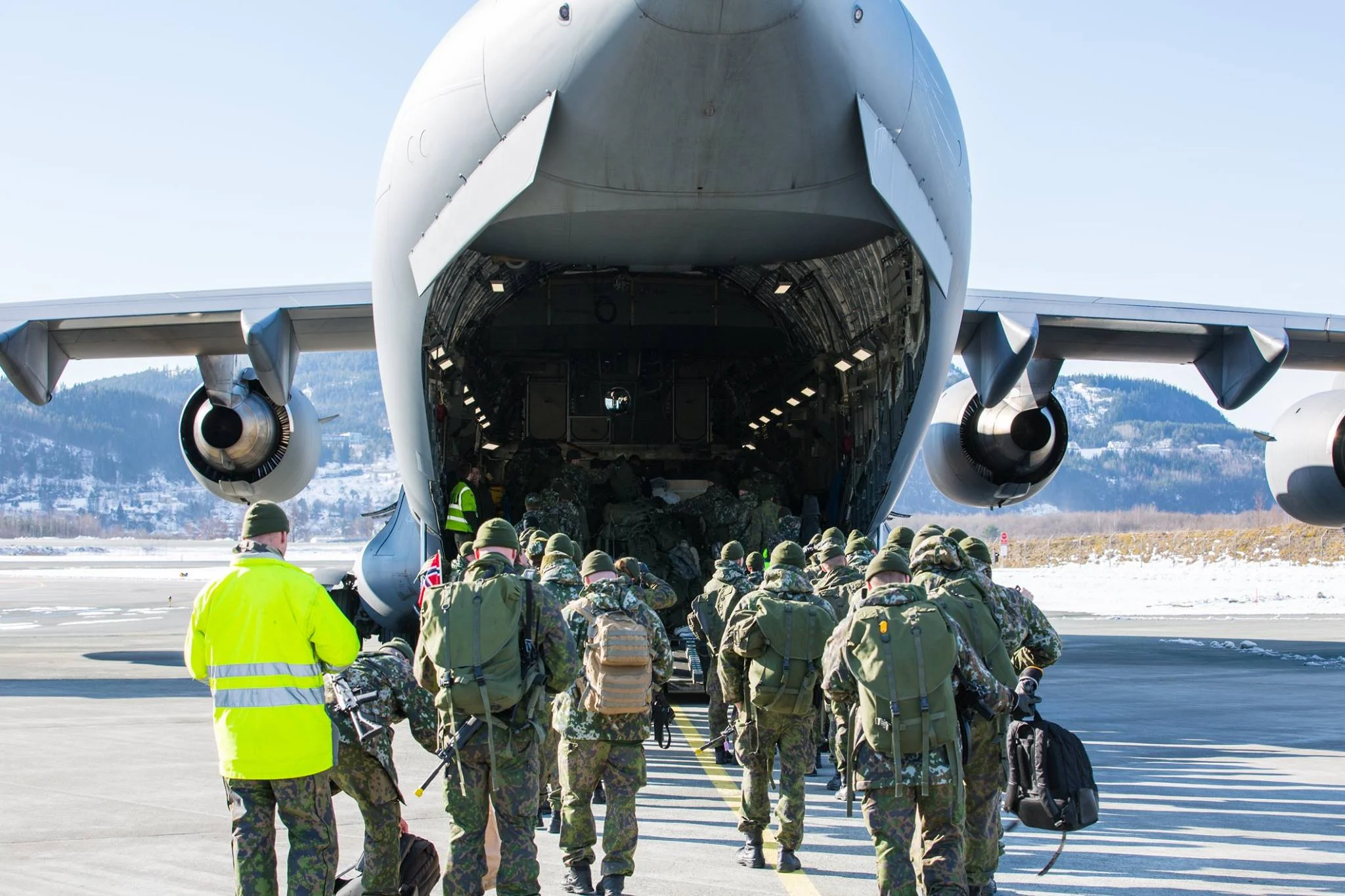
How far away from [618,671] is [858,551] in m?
3.95

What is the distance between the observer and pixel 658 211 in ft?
26.3

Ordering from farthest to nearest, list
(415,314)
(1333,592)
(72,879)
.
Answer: (1333,592) < (415,314) < (72,879)

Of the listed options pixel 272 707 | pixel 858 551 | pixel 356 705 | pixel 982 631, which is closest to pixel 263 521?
pixel 272 707

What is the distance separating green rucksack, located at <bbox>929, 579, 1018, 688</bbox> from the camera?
5164 mm

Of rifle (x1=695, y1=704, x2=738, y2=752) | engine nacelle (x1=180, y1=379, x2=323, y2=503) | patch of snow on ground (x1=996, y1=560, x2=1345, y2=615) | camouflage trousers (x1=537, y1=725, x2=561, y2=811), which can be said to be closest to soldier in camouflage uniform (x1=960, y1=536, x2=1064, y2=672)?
rifle (x1=695, y1=704, x2=738, y2=752)

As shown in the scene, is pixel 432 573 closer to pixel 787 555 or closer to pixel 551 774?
pixel 551 774

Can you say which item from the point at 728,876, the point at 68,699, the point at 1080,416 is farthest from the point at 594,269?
the point at 1080,416

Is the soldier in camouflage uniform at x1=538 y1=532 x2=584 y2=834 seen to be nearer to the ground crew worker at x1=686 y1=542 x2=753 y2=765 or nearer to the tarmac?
the tarmac

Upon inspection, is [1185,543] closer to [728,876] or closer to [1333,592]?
[1333,592]

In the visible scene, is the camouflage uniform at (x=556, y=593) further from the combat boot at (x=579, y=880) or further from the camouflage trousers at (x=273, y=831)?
the camouflage trousers at (x=273, y=831)

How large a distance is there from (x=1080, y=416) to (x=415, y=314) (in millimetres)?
169110

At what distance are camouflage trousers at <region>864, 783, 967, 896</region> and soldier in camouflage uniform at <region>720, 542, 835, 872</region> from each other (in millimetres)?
1034

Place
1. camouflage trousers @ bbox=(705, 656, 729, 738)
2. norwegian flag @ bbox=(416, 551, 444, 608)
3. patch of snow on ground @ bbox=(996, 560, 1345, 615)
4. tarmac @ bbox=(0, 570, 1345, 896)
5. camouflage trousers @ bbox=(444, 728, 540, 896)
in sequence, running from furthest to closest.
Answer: patch of snow on ground @ bbox=(996, 560, 1345, 615)
norwegian flag @ bbox=(416, 551, 444, 608)
camouflage trousers @ bbox=(705, 656, 729, 738)
tarmac @ bbox=(0, 570, 1345, 896)
camouflage trousers @ bbox=(444, 728, 540, 896)

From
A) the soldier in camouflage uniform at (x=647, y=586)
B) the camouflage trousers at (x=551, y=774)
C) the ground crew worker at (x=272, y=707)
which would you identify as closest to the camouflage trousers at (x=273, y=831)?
the ground crew worker at (x=272, y=707)
